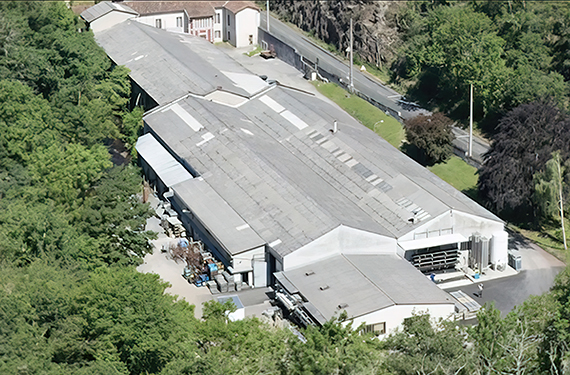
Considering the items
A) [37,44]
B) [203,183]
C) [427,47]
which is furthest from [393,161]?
[37,44]

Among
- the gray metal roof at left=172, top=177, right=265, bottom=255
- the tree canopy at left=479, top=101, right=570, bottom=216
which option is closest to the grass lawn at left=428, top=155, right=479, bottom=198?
the tree canopy at left=479, top=101, right=570, bottom=216

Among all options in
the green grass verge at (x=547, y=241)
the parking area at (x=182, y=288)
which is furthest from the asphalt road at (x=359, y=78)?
the parking area at (x=182, y=288)

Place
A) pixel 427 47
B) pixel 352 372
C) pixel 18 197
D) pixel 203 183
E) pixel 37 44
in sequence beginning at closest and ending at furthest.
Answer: pixel 352 372
pixel 18 197
pixel 203 183
pixel 37 44
pixel 427 47

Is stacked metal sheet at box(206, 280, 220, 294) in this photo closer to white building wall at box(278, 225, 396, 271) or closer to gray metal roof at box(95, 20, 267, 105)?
white building wall at box(278, 225, 396, 271)

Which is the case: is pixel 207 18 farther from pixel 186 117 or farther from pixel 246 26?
pixel 186 117

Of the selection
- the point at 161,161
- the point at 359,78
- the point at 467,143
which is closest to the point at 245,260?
the point at 161,161

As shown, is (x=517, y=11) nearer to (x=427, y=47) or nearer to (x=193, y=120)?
(x=427, y=47)
